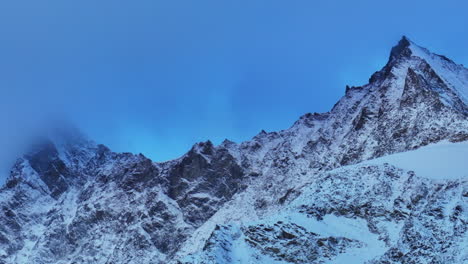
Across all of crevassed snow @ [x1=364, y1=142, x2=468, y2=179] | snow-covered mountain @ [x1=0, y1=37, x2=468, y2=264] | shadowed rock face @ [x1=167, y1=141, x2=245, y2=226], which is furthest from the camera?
shadowed rock face @ [x1=167, y1=141, x2=245, y2=226]

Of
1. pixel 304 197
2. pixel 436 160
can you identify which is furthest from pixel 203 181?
pixel 436 160

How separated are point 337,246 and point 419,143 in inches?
1123

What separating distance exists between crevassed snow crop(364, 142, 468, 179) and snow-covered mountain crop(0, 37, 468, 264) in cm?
24

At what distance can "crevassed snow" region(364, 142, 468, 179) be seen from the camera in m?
69.0

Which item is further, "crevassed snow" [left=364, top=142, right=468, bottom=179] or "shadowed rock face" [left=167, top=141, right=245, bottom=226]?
"shadowed rock face" [left=167, top=141, right=245, bottom=226]

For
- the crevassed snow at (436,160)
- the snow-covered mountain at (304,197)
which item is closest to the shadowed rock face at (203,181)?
the snow-covered mountain at (304,197)

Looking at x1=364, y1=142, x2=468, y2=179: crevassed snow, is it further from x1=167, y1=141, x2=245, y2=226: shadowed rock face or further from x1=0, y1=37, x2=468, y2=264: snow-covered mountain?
x1=167, y1=141, x2=245, y2=226: shadowed rock face

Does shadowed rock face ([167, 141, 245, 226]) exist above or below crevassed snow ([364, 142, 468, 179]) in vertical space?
above

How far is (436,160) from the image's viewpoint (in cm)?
7475

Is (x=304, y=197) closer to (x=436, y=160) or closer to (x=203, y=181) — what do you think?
(x=436, y=160)

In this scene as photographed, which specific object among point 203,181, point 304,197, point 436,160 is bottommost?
point 304,197

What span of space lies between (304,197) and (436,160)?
1689cm

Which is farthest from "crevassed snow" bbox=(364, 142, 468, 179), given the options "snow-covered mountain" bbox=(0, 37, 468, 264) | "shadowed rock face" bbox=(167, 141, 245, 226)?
"shadowed rock face" bbox=(167, 141, 245, 226)

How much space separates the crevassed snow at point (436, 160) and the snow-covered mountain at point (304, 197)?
24 centimetres
